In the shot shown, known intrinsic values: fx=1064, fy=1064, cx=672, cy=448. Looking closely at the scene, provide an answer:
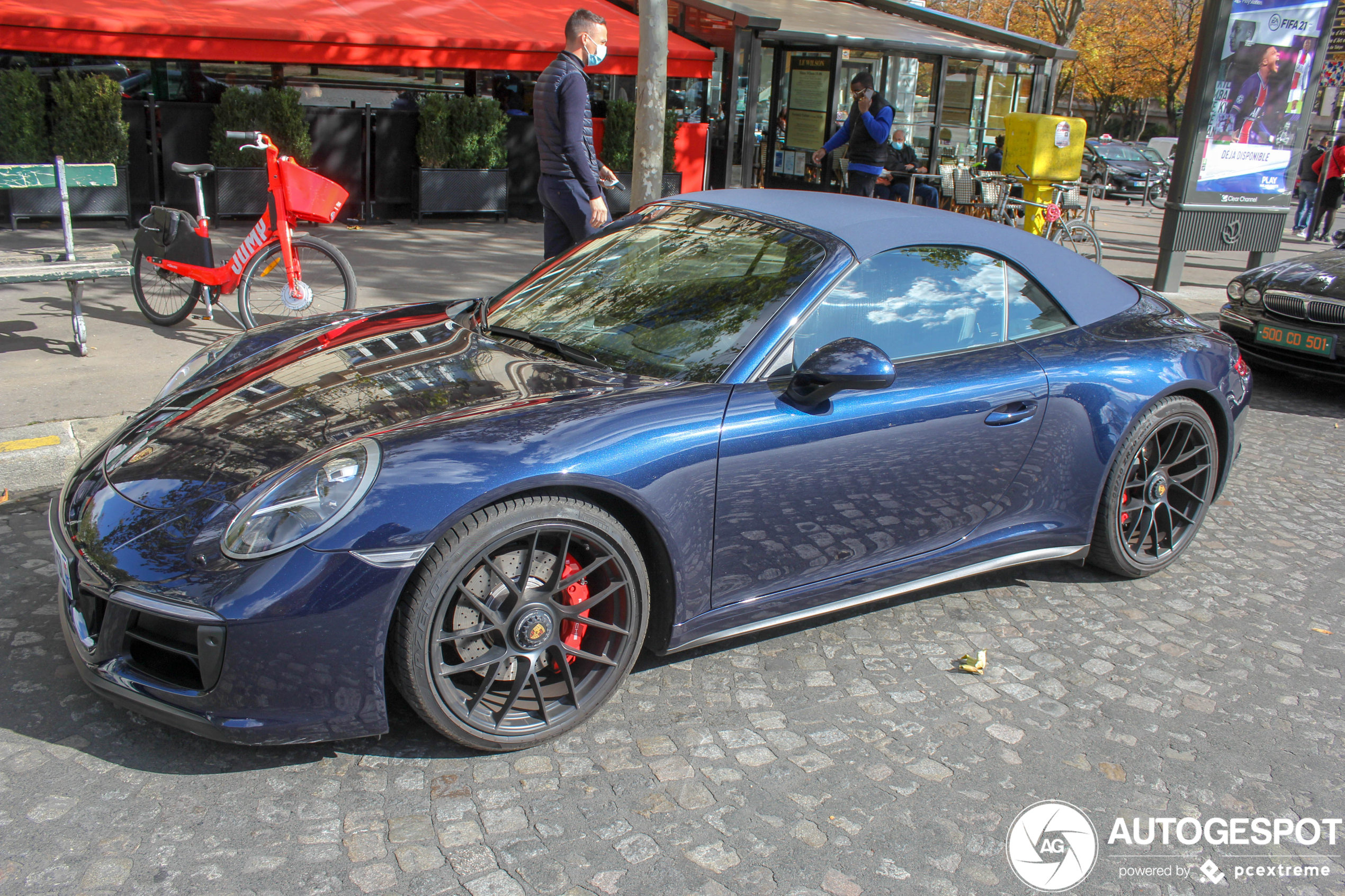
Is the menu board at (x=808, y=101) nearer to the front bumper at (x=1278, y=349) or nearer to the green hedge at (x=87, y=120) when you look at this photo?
the front bumper at (x=1278, y=349)

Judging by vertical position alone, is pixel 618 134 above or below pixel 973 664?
above

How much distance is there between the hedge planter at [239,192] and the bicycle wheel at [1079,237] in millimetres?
8345

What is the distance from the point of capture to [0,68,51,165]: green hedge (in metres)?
9.78

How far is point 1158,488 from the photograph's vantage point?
4.25m

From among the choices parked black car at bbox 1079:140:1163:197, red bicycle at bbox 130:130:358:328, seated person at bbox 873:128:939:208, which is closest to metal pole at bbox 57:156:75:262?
red bicycle at bbox 130:130:358:328

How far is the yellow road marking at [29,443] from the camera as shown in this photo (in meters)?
4.52

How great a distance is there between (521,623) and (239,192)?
31.2ft

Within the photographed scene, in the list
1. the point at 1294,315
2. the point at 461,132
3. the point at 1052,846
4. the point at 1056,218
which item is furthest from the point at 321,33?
the point at 1052,846

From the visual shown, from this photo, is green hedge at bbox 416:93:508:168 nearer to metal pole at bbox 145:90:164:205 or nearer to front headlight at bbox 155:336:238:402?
metal pole at bbox 145:90:164:205

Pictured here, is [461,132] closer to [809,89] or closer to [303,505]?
[809,89]

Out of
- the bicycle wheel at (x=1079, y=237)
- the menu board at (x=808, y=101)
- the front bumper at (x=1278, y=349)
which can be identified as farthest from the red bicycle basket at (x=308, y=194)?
the menu board at (x=808, y=101)

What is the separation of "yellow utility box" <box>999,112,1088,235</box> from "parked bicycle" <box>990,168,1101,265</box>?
A: 0.28 feet

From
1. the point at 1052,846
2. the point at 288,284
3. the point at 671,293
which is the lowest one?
the point at 1052,846

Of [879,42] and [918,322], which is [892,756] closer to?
[918,322]
